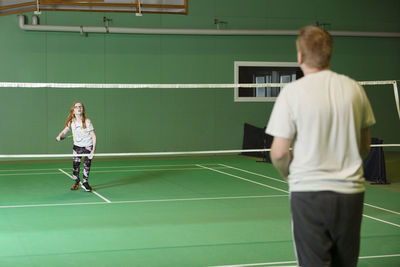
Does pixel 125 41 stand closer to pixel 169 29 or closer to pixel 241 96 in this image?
pixel 169 29

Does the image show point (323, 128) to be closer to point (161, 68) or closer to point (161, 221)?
point (161, 221)

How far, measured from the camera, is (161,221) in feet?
23.0

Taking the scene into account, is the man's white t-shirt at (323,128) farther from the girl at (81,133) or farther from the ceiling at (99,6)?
the ceiling at (99,6)

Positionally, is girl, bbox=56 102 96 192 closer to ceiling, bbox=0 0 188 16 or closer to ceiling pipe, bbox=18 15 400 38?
ceiling, bbox=0 0 188 16

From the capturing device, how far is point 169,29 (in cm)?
1569

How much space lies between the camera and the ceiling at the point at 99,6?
47.7 feet

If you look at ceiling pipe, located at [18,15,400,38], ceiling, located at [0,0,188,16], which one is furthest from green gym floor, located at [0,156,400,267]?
ceiling, located at [0,0,188,16]

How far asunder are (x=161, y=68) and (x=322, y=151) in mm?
13678

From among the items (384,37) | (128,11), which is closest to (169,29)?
(128,11)

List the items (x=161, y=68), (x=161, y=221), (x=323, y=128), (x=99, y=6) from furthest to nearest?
(x=161, y=68)
(x=99, y=6)
(x=161, y=221)
(x=323, y=128)

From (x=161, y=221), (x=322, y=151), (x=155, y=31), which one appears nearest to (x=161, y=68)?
(x=155, y=31)

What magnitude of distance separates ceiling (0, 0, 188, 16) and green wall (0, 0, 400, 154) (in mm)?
256

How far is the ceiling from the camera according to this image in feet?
47.7

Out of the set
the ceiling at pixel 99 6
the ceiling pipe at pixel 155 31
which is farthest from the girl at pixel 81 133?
the ceiling pipe at pixel 155 31
